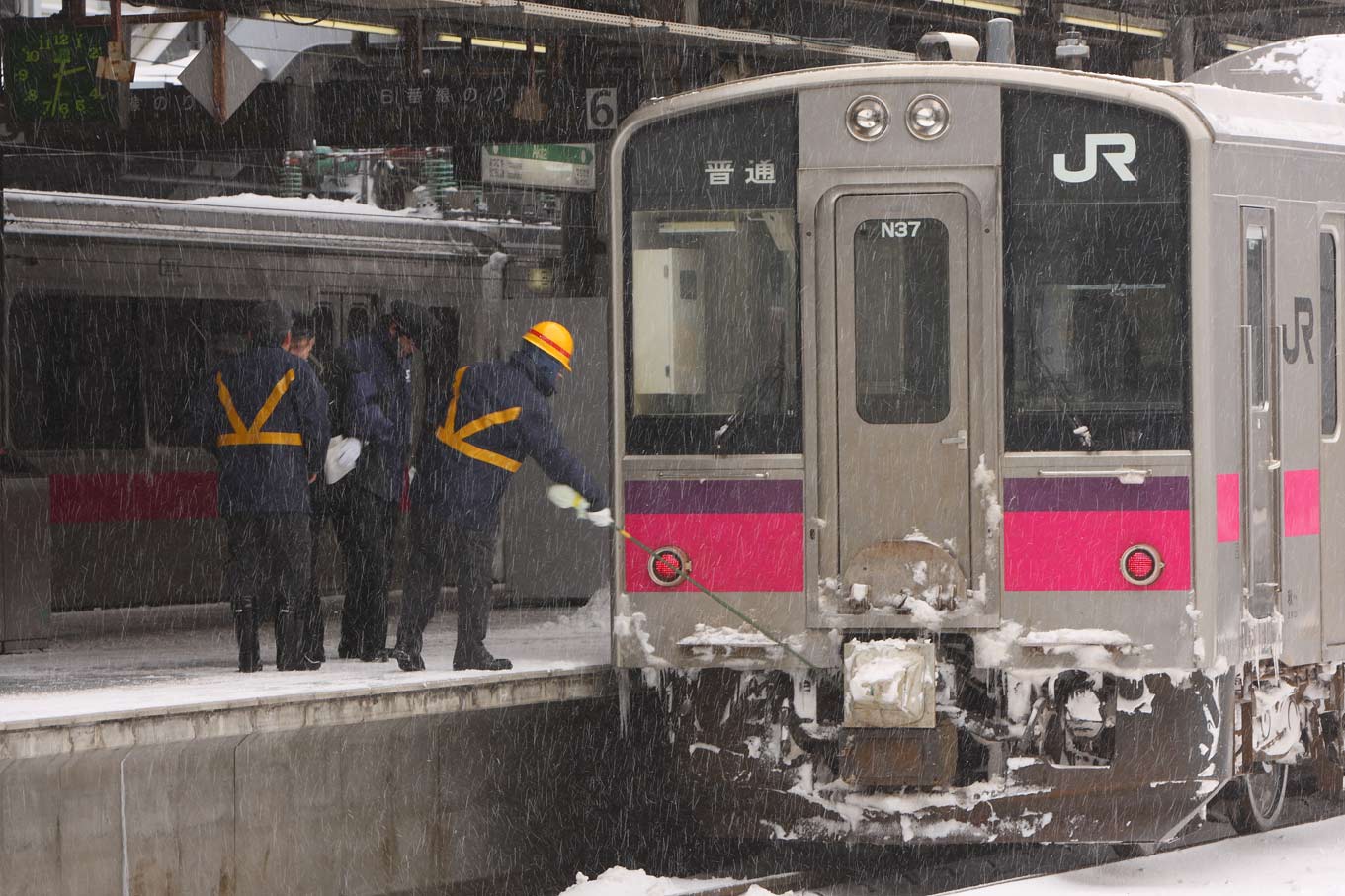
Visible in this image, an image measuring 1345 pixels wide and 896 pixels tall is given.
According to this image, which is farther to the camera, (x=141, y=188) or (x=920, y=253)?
(x=141, y=188)

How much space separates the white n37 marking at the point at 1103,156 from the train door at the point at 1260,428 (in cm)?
58

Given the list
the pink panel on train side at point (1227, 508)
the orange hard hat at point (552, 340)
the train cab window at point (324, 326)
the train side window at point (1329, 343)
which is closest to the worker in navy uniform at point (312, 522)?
the orange hard hat at point (552, 340)

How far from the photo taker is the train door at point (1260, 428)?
8.05 metres

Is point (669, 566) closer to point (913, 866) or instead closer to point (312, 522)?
point (913, 866)

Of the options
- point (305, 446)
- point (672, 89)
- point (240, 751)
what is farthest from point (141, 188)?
point (240, 751)

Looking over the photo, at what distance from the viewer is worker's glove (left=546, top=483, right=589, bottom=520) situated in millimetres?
8289

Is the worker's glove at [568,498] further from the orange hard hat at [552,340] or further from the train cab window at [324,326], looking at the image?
the train cab window at [324,326]

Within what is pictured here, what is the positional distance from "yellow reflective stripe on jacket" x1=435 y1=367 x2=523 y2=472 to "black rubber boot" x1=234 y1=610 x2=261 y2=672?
4.01 ft

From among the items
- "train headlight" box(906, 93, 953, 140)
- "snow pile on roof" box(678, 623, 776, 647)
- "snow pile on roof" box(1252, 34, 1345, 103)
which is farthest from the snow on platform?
"snow pile on roof" box(1252, 34, 1345, 103)

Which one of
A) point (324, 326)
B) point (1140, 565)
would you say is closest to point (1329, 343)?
point (1140, 565)

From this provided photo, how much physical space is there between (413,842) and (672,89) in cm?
570

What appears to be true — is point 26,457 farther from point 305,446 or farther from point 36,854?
point 36,854

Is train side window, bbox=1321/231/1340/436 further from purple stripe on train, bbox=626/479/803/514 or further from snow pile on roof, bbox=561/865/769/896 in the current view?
snow pile on roof, bbox=561/865/769/896

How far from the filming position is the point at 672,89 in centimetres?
1277
